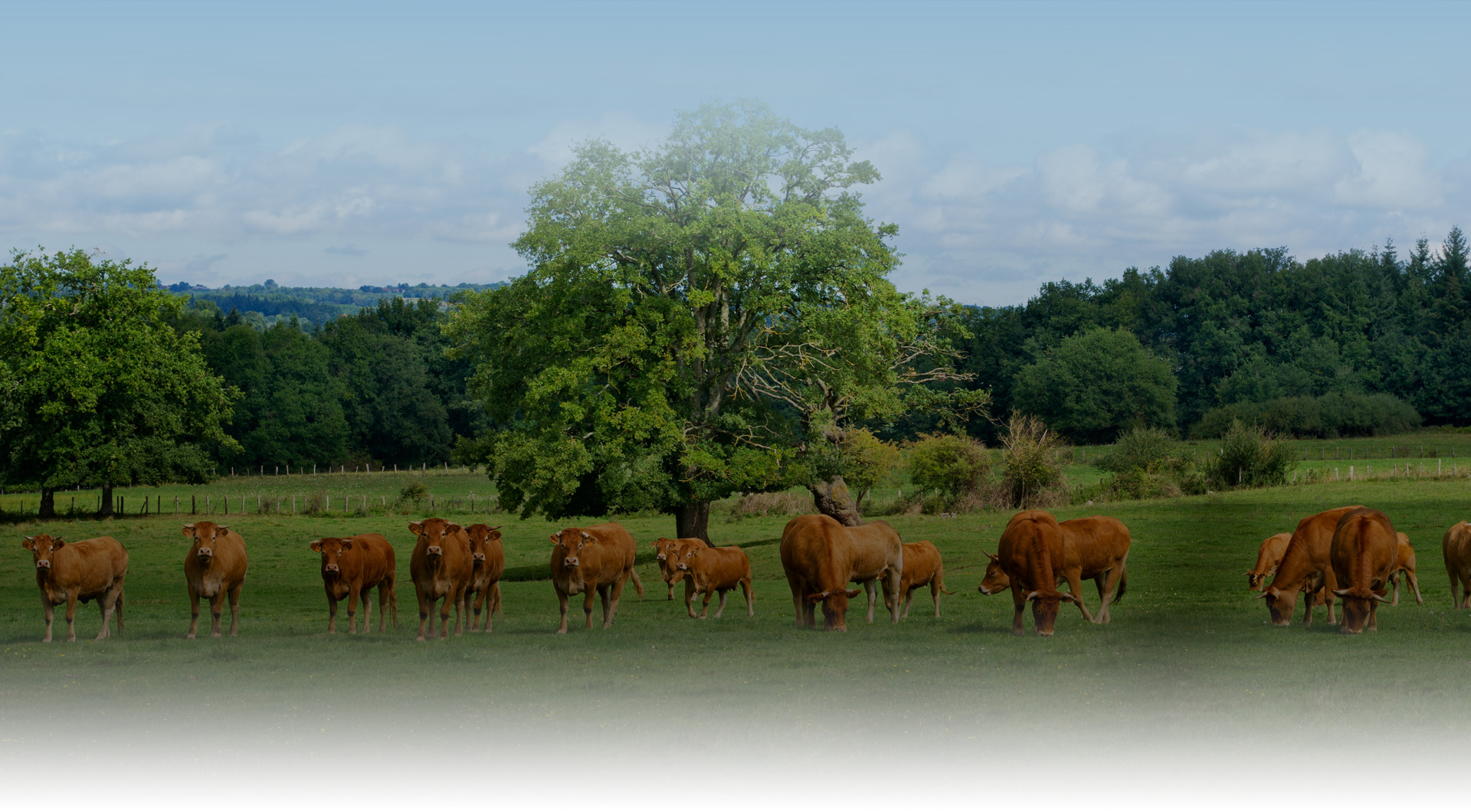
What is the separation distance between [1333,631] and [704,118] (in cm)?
2491

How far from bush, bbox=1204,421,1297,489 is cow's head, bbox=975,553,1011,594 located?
123 feet

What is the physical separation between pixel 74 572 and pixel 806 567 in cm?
1092

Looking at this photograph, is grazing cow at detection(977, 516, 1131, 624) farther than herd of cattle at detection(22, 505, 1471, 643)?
Yes

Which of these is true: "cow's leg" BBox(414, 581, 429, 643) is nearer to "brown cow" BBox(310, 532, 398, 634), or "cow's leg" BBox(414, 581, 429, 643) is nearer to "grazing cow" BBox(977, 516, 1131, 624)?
"brown cow" BBox(310, 532, 398, 634)

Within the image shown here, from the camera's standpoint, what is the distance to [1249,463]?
53656 millimetres

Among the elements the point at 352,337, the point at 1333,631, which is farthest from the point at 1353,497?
the point at 352,337

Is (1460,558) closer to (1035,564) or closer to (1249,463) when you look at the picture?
(1035,564)

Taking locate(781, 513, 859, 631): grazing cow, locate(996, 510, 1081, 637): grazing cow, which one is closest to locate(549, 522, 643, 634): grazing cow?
locate(781, 513, 859, 631): grazing cow

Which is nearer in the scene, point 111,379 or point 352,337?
point 111,379

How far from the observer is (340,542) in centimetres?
1881

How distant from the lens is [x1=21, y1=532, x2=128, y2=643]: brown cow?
1811 cm

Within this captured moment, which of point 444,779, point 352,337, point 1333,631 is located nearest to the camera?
point 444,779

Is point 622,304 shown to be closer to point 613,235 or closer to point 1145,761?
point 613,235

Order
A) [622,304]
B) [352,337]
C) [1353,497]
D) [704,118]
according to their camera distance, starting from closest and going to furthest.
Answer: [622,304] < [704,118] < [1353,497] < [352,337]
